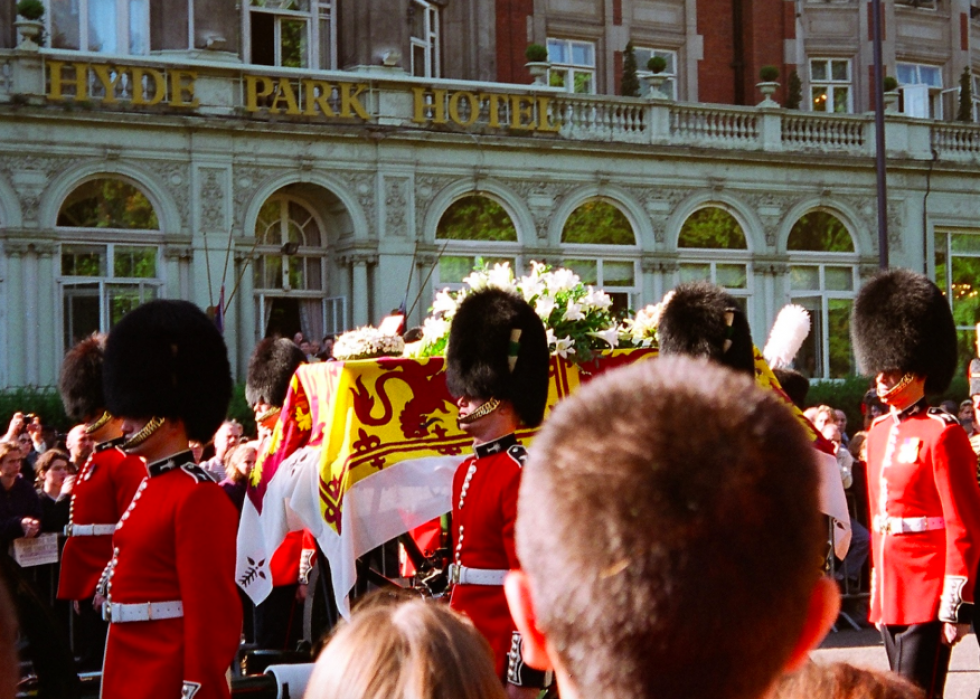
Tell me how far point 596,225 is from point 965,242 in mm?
8060

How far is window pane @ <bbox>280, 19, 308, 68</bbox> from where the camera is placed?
22.4m

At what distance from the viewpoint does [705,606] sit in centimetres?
153

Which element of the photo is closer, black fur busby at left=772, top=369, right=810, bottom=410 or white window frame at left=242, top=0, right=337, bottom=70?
black fur busby at left=772, top=369, right=810, bottom=410

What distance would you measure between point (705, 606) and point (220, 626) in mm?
3034

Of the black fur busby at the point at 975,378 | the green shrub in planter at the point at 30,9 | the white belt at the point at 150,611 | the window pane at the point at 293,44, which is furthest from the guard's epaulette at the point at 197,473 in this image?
the window pane at the point at 293,44

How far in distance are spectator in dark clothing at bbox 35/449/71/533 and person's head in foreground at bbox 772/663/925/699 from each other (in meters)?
7.31

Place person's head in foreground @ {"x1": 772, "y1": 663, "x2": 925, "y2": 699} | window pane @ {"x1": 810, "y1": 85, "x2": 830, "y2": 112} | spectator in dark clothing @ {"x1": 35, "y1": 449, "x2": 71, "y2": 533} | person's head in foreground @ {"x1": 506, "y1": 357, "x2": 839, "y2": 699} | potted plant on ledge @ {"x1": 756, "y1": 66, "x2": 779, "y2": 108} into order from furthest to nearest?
window pane @ {"x1": 810, "y1": 85, "x2": 830, "y2": 112} < potted plant on ledge @ {"x1": 756, "y1": 66, "x2": 779, "y2": 108} < spectator in dark clothing @ {"x1": 35, "y1": 449, "x2": 71, "y2": 533} < person's head in foreground @ {"x1": 772, "y1": 663, "x2": 925, "y2": 699} < person's head in foreground @ {"x1": 506, "y1": 357, "x2": 839, "y2": 699}

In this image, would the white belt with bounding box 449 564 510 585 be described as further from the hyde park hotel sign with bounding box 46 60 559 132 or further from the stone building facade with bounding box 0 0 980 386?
the hyde park hotel sign with bounding box 46 60 559 132

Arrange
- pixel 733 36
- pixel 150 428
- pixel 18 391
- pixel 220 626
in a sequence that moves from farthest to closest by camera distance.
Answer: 1. pixel 733 36
2. pixel 18 391
3. pixel 150 428
4. pixel 220 626

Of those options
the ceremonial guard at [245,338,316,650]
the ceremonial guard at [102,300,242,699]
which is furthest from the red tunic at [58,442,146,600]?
the ceremonial guard at [102,300,242,699]

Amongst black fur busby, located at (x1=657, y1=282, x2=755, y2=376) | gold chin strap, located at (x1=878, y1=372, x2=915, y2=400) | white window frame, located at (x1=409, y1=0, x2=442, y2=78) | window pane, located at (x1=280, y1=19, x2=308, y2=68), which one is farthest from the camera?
white window frame, located at (x1=409, y1=0, x2=442, y2=78)

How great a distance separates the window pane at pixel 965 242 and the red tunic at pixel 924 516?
71.6 feet

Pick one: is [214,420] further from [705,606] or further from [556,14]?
[556,14]

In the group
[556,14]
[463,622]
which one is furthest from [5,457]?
[556,14]
